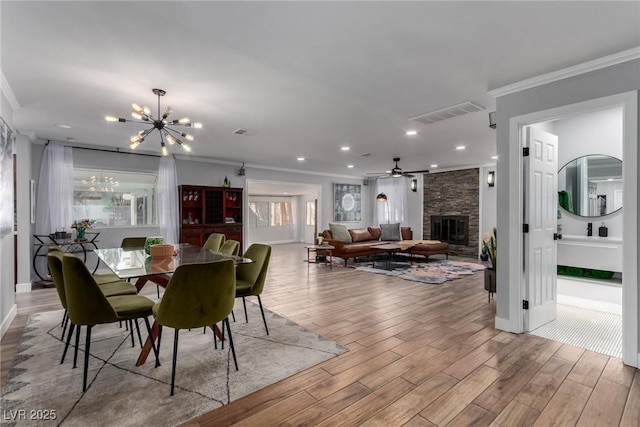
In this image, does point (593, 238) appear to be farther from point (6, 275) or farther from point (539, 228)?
point (6, 275)

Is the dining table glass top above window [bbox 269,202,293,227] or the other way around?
the other way around

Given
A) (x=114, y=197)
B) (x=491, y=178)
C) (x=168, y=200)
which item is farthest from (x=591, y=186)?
(x=114, y=197)

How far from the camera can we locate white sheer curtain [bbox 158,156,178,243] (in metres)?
6.46

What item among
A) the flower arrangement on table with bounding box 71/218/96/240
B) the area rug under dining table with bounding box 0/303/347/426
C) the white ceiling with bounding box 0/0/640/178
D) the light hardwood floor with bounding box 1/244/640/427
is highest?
the white ceiling with bounding box 0/0/640/178

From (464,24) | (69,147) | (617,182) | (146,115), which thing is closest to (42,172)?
(69,147)

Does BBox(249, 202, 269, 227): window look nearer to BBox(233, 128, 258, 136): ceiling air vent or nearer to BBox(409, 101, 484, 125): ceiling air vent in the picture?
BBox(233, 128, 258, 136): ceiling air vent

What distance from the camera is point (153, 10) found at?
6.33ft

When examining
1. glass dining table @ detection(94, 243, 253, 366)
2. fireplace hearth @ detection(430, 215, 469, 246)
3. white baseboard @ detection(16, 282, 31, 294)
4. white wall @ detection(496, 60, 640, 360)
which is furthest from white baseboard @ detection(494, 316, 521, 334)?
white baseboard @ detection(16, 282, 31, 294)

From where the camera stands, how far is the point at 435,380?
2287mm

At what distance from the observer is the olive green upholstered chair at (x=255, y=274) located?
3072mm

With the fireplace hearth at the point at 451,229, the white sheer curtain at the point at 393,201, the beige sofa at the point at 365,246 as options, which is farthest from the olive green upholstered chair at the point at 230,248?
the white sheer curtain at the point at 393,201

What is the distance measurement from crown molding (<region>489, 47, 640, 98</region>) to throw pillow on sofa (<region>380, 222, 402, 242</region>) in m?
5.87

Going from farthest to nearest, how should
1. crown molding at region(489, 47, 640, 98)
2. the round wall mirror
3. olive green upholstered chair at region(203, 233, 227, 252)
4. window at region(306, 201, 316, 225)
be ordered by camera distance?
1. window at region(306, 201, 316, 225)
2. olive green upholstered chair at region(203, 233, 227, 252)
3. the round wall mirror
4. crown molding at region(489, 47, 640, 98)

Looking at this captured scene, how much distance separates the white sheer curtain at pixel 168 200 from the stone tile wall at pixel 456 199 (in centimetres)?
701
